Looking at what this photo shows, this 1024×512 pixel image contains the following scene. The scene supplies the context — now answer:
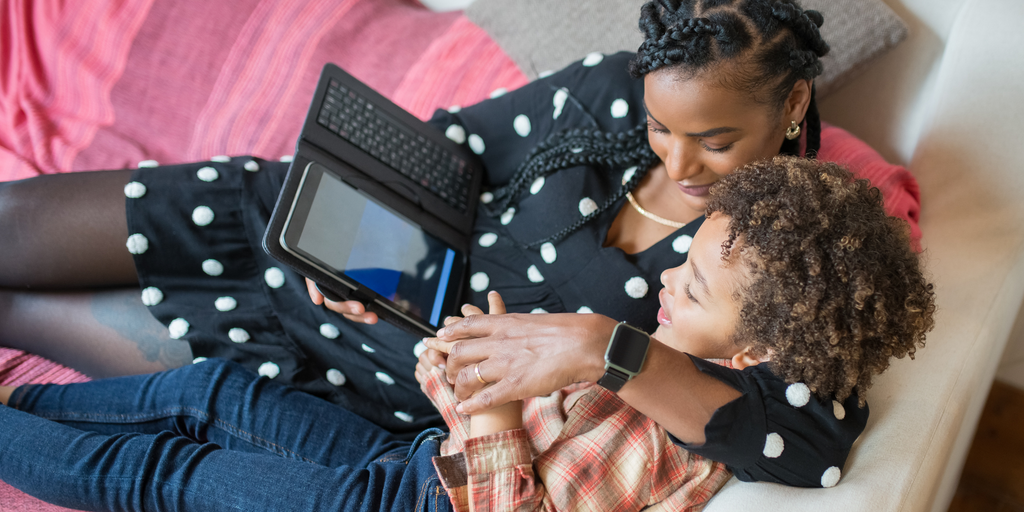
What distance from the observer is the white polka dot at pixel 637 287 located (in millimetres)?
990

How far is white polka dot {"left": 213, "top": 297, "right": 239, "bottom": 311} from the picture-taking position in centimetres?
113

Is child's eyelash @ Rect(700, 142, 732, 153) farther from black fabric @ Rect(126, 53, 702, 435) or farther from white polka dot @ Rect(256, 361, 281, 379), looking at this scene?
white polka dot @ Rect(256, 361, 281, 379)

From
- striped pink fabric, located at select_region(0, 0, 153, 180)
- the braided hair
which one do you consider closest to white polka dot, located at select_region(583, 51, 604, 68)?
the braided hair

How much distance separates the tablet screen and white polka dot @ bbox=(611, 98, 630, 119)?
1.26ft

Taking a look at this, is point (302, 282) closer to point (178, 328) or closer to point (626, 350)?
point (178, 328)

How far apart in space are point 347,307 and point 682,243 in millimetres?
549

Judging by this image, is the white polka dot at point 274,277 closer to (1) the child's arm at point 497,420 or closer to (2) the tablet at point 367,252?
(2) the tablet at point 367,252

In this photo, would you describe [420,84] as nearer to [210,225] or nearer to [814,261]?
[210,225]

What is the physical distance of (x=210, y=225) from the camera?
1.11 meters

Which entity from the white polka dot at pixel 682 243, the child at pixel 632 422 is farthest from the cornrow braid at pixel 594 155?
the child at pixel 632 422

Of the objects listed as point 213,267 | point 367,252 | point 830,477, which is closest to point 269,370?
point 213,267

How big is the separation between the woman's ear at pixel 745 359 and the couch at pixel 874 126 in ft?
0.48

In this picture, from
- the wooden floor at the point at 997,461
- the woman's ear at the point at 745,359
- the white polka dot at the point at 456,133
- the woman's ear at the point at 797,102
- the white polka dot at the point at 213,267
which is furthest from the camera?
the wooden floor at the point at 997,461

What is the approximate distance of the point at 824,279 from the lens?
2.27 ft
